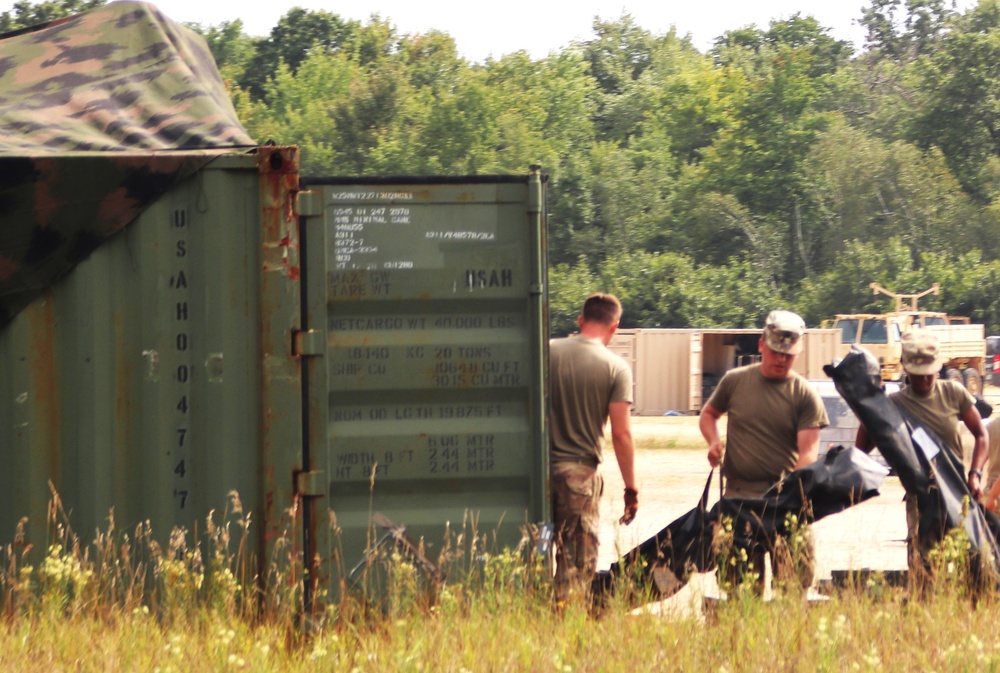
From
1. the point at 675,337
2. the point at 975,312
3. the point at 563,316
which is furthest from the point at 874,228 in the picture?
the point at 675,337

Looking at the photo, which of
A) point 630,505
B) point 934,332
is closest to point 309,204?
point 630,505

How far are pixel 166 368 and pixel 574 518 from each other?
2078mm

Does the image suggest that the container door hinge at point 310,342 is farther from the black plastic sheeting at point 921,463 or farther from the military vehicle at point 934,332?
the military vehicle at point 934,332

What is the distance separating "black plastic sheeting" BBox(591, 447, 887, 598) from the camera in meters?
6.29

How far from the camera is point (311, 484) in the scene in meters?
5.74

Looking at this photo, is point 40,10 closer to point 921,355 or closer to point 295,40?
point 295,40

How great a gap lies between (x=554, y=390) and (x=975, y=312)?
136 feet

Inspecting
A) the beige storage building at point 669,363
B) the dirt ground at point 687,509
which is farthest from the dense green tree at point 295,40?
the dirt ground at point 687,509

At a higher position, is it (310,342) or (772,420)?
(310,342)

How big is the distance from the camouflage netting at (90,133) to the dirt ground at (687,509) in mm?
2485

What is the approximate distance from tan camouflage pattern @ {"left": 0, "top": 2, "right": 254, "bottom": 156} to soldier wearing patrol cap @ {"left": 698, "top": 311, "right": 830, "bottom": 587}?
2708 mm

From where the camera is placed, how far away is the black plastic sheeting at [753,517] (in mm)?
6289

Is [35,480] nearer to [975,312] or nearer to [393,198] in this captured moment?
[393,198]

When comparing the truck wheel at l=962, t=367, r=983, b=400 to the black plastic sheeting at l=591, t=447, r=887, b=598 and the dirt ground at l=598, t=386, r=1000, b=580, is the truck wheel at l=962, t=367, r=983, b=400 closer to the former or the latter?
the dirt ground at l=598, t=386, r=1000, b=580
